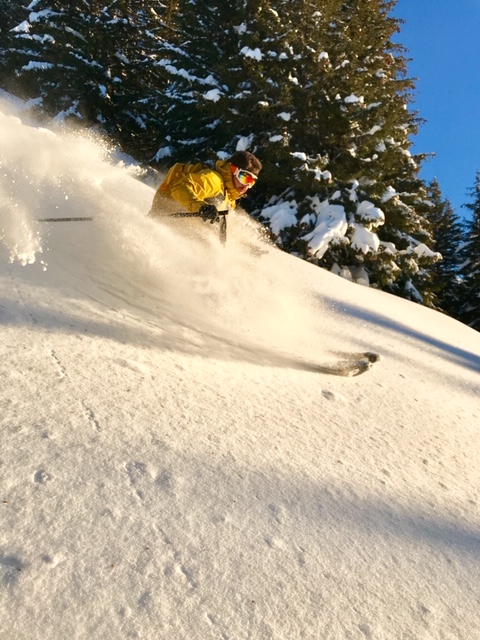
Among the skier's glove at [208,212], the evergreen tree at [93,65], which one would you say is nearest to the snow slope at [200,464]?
the skier's glove at [208,212]

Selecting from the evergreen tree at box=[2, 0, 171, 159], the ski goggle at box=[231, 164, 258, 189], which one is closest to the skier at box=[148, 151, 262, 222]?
the ski goggle at box=[231, 164, 258, 189]

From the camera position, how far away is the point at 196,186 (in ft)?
20.1

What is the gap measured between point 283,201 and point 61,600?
45.4 ft

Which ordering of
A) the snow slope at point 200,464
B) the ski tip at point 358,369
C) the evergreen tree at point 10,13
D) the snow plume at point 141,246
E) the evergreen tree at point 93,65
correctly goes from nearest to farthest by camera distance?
the snow slope at point 200,464 < the ski tip at point 358,369 < the snow plume at point 141,246 < the evergreen tree at point 93,65 < the evergreen tree at point 10,13

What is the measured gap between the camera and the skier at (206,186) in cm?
607

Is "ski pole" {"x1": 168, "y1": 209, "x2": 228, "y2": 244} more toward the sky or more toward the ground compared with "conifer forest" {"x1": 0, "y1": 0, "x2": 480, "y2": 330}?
more toward the ground

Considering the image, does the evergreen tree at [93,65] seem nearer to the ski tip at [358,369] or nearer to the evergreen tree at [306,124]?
the evergreen tree at [306,124]

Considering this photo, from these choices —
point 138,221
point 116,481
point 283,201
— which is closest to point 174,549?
point 116,481

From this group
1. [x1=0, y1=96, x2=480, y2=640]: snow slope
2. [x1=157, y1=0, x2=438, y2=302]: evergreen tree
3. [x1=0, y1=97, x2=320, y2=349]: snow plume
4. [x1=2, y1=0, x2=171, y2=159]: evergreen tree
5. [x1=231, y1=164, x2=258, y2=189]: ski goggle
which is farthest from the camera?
[x1=2, y1=0, x2=171, y2=159]: evergreen tree

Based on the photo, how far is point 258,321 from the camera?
6223mm

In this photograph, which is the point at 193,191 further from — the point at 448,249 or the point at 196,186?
the point at 448,249

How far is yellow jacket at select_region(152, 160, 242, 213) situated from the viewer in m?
6.08

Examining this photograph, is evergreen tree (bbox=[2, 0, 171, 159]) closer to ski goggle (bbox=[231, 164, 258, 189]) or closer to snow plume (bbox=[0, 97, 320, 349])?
snow plume (bbox=[0, 97, 320, 349])

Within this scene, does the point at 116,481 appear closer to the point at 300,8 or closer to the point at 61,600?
the point at 61,600
